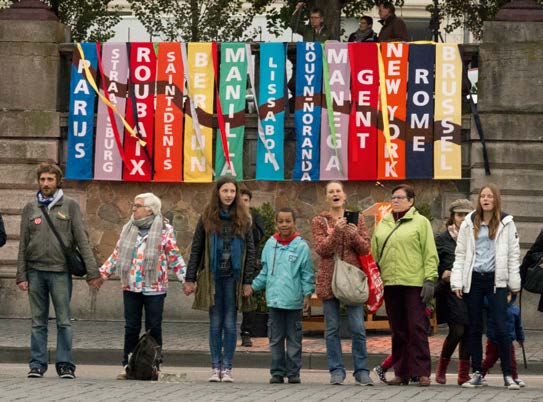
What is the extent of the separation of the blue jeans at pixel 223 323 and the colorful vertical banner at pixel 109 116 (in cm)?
643

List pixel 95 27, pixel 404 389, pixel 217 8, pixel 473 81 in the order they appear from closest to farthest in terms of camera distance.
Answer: pixel 404 389
pixel 473 81
pixel 217 8
pixel 95 27

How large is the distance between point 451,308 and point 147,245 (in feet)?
9.36

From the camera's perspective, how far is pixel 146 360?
47.3 ft

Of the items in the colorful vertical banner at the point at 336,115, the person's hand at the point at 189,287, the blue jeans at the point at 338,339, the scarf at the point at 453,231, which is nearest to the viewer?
the blue jeans at the point at 338,339

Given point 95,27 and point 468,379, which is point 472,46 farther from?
point 95,27

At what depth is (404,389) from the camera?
1375 centimetres

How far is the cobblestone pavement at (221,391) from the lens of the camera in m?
12.5

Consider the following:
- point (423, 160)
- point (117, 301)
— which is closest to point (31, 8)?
point (117, 301)

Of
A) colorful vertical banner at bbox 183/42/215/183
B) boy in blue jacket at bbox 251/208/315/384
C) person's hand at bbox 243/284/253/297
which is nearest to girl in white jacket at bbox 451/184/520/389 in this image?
boy in blue jacket at bbox 251/208/315/384

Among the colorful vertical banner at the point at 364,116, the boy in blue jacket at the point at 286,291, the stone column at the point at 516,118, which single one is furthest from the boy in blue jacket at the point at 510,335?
the colorful vertical banner at the point at 364,116

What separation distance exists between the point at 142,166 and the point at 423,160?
11.9 feet

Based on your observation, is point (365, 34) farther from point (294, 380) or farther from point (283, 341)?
point (294, 380)

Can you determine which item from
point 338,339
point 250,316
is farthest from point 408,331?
point 250,316

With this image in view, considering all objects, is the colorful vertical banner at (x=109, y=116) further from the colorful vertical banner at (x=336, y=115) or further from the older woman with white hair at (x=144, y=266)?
the older woman with white hair at (x=144, y=266)
